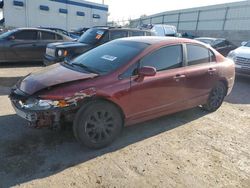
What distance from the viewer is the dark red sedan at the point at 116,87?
367 centimetres

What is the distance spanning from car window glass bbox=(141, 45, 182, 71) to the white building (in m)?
30.7

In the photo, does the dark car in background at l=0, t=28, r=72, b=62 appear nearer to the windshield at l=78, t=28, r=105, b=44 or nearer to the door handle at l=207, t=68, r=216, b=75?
the windshield at l=78, t=28, r=105, b=44

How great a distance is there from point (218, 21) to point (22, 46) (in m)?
21.6

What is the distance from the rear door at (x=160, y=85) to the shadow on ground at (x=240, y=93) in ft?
9.56

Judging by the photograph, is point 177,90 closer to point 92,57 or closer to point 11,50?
point 92,57

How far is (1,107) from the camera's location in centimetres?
553

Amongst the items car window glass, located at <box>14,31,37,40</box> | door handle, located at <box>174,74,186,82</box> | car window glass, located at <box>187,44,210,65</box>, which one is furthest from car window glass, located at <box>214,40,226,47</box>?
door handle, located at <box>174,74,186,82</box>

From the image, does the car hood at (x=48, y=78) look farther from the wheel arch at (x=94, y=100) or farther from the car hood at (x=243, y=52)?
the car hood at (x=243, y=52)

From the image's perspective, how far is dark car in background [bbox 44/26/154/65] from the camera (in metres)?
7.74

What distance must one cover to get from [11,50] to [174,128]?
7.43 m

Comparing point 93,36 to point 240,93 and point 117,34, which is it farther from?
point 240,93

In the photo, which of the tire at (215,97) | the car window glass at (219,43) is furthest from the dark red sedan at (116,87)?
the car window glass at (219,43)

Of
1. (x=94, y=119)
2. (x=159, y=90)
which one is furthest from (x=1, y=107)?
(x=159, y=90)

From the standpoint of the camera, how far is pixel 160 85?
4539mm
